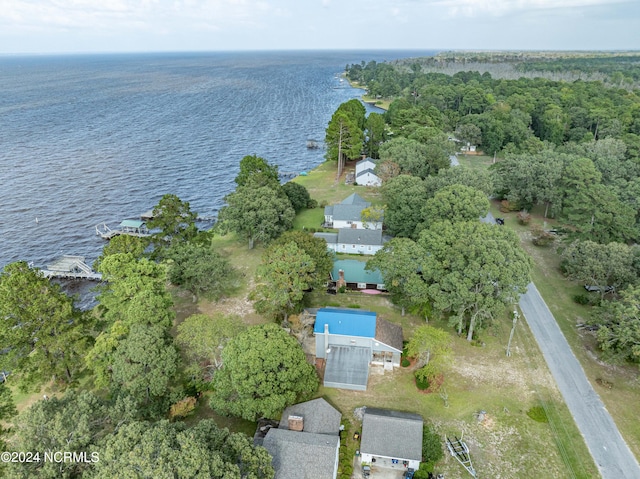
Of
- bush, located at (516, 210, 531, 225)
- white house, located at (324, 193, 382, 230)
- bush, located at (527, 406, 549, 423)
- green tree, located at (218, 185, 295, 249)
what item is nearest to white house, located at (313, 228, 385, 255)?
white house, located at (324, 193, 382, 230)

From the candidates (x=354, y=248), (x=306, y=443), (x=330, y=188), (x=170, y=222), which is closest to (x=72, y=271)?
(x=170, y=222)

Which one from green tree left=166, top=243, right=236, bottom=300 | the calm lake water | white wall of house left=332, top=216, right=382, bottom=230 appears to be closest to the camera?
green tree left=166, top=243, right=236, bottom=300

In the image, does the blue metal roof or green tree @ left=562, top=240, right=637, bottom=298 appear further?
green tree @ left=562, top=240, right=637, bottom=298

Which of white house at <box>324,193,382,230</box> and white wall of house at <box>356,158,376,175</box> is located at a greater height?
white wall of house at <box>356,158,376,175</box>

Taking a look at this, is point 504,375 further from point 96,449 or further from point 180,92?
point 180,92

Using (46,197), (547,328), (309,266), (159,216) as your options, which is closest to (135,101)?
(46,197)

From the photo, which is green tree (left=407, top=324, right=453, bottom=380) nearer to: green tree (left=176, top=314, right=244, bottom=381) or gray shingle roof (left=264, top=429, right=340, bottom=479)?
gray shingle roof (left=264, top=429, right=340, bottom=479)

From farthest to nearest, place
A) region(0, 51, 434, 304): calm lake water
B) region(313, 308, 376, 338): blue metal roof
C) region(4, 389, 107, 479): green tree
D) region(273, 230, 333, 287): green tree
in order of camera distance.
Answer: region(0, 51, 434, 304): calm lake water → region(273, 230, 333, 287): green tree → region(313, 308, 376, 338): blue metal roof → region(4, 389, 107, 479): green tree
